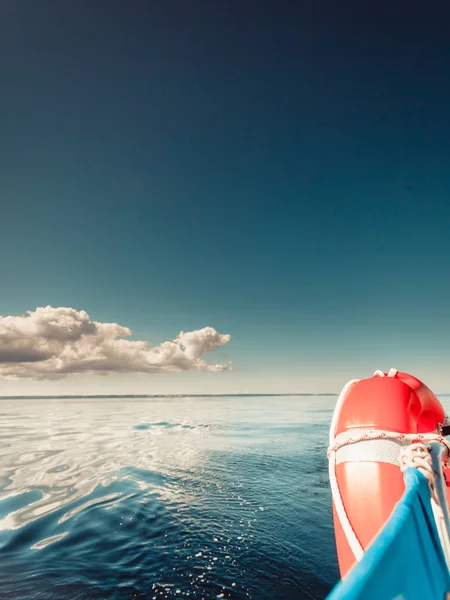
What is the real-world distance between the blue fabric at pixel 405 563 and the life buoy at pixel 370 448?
94 cm

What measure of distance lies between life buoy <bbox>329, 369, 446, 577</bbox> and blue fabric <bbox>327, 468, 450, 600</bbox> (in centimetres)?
94

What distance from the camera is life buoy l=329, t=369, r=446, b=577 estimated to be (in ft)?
7.72

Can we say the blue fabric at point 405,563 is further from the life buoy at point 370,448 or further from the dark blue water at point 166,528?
the dark blue water at point 166,528

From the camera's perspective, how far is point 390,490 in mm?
2320

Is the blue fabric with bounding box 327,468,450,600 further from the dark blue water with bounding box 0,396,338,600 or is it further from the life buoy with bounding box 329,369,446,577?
the dark blue water with bounding box 0,396,338,600

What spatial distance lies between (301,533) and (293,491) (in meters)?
1.70

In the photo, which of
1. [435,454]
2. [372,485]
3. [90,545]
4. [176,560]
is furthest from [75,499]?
[435,454]

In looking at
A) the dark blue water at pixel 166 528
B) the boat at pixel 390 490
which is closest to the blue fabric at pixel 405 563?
the boat at pixel 390 490

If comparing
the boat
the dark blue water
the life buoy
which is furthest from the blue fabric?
the dark blue water

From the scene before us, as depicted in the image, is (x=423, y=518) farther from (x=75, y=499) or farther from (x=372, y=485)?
(x=75, y=499)

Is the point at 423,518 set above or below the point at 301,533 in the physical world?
above

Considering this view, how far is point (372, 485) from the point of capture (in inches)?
94.3

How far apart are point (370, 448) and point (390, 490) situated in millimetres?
294

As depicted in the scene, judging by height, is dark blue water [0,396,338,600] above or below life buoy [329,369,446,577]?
below
